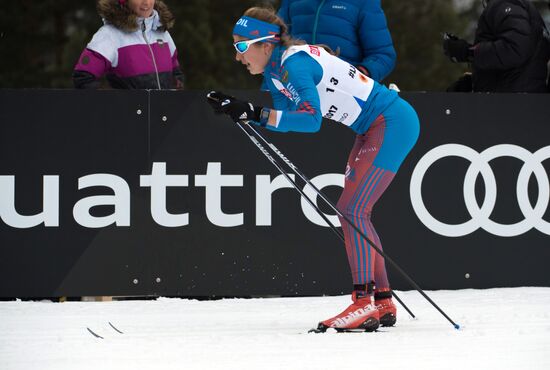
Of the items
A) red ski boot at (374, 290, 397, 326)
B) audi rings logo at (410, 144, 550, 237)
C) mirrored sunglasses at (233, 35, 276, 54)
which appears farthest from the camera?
audi rings logo at (410, 144, 550, 237)

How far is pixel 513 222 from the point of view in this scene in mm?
7582

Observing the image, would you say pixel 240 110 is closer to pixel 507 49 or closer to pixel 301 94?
pixel 301 94

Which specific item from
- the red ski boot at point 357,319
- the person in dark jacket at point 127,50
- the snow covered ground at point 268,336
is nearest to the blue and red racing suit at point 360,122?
the red ski boot at point 357,319

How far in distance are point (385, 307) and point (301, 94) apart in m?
1.33

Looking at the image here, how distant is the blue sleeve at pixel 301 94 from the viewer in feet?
18.1

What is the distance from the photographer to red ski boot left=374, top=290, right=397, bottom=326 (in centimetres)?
600

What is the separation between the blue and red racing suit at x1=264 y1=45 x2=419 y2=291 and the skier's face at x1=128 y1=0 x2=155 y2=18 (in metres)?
1.68

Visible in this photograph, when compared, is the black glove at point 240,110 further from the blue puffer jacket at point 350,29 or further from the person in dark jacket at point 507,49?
the person in dark jacket at point 507,49

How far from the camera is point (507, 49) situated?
7328mm

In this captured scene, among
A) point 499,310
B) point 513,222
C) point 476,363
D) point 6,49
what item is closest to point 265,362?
point 476,363

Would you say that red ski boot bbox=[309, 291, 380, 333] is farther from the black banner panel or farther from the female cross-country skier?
the black banner panel

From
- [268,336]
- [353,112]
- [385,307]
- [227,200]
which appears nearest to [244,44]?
[353,112]

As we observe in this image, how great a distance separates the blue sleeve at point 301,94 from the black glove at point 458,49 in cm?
211

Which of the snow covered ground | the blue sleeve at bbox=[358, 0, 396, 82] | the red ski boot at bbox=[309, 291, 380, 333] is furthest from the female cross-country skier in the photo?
the blue sleeve at bbox=[358, 0, 396, 82]
